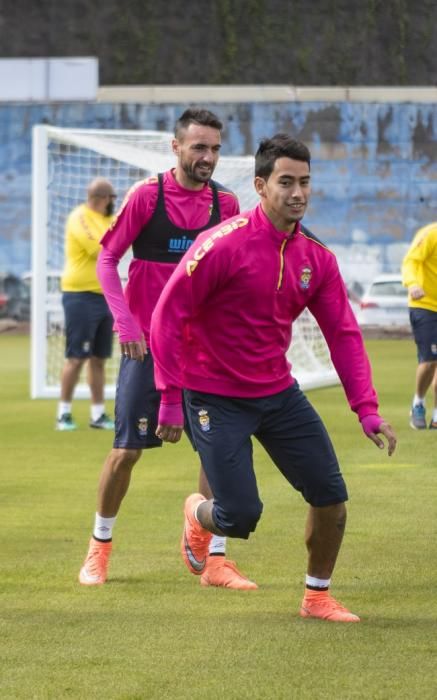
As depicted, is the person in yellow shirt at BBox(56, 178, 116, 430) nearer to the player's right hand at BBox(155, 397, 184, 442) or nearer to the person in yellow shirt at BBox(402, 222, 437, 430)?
the person in yellow shirt at BBox(402, 222, 437, 430)

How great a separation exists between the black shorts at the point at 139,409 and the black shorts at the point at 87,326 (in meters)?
7.27

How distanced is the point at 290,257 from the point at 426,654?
1.74m

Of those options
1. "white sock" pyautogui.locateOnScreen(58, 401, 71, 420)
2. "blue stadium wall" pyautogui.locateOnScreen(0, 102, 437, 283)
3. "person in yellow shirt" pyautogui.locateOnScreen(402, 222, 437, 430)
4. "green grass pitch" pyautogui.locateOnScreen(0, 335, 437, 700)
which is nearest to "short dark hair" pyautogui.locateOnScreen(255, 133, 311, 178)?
"green grass pitch" pyautogui.locateOnScreen(0, 335, 437, 700)

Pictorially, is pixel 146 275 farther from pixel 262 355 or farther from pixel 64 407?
pixel 64 407

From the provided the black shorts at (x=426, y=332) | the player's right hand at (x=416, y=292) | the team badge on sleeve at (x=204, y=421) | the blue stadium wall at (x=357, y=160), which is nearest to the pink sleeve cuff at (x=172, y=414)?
the team badge on sleeve at (x=204, y=421)

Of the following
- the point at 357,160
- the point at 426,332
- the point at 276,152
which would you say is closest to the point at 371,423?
the point at 276,152

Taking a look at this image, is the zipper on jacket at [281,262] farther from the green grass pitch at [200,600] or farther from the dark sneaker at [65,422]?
the dark sneaker at [65,422]

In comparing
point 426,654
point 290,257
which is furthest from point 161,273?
point 426,654

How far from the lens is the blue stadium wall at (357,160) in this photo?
3888 cm

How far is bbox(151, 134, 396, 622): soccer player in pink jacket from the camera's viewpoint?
6.68m

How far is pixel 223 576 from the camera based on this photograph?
7832 millimetres

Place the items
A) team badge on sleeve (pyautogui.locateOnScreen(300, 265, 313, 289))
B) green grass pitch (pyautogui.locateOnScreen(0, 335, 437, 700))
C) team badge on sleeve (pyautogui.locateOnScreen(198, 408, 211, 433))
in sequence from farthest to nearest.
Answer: team badge on sleeve (pyautogui.locateOnScreen(198, 408, 211, 433)) → team badge on sleeve (pyautogui.locateOnScreen(300, 265, 313, 289)) → green grass pitch (pyautogui.locateOnScreen(0, 335, 437, 700))

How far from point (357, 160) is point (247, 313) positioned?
32.8 m

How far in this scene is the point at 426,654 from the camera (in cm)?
628
